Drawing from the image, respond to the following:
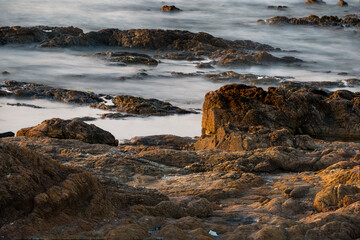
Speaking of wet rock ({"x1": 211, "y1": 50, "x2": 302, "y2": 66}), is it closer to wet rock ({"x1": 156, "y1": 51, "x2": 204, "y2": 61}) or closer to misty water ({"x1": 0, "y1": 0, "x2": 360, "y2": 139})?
misty water ({"x1": 0, "y1": 0, "x2": 360, "y2": 139})

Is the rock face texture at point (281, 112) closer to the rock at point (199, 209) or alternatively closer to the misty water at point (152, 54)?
the misty water at point (152, 54)

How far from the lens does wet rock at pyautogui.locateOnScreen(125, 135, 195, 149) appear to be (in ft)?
36.2

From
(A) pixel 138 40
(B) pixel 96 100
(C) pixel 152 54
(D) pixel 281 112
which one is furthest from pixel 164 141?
(A) pixel 138 40

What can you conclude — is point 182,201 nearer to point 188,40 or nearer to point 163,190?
point 163,190

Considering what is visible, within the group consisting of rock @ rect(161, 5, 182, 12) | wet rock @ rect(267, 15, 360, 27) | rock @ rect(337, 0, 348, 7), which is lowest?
wet rock @ rect(267, 15, 360, 27)

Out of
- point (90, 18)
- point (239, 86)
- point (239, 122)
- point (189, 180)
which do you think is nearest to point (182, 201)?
point (189, 180)

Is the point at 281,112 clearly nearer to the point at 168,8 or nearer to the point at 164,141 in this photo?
the point at 164,141

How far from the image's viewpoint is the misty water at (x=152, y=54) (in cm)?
1486

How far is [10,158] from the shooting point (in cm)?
439

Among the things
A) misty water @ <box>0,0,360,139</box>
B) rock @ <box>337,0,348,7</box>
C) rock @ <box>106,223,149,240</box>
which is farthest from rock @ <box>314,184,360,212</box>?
rock @ <box>337,0,348,7</box>

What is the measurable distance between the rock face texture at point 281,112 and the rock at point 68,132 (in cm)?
205

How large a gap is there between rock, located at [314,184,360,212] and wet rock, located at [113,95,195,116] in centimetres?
982

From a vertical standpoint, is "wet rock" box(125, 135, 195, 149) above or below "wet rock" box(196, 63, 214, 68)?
below

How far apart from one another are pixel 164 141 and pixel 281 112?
9.48ft
